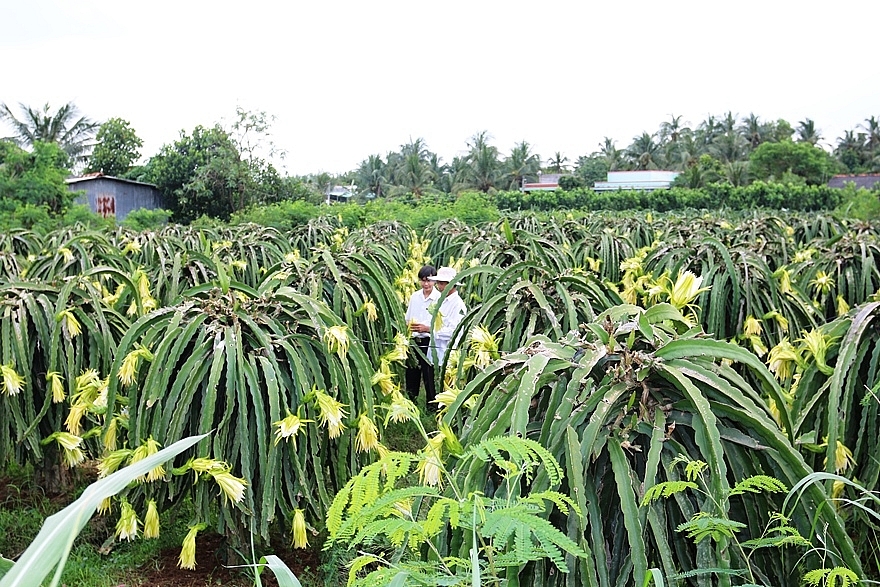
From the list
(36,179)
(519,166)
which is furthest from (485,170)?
(36,179)

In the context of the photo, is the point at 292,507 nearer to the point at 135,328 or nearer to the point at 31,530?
the point at 135,328

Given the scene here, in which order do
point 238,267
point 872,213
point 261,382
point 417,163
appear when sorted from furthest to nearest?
point 417,163 → point 872,213 → point 238,267 → point 261,382

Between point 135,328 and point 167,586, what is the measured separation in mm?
1114

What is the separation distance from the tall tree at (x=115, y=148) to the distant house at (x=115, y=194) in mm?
4592

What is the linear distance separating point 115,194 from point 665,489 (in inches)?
823

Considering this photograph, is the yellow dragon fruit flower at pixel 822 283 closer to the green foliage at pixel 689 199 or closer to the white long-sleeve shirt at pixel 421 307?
the white long-sleeve shirt at pixel 421 307

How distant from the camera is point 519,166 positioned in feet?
154

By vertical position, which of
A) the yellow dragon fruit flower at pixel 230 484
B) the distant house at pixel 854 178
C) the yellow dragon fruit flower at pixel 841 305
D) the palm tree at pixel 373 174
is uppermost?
the palm tree at pixel 373 174

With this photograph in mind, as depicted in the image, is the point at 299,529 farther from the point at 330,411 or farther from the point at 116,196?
the point at 116,196

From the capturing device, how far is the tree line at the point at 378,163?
2036 centimetres

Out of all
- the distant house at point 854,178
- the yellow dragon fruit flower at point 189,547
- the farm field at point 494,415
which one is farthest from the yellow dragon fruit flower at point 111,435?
the distant house at point 854,178

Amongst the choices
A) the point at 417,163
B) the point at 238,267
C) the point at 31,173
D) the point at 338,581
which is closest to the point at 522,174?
the point at 417,163

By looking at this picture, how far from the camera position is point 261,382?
10.4ft

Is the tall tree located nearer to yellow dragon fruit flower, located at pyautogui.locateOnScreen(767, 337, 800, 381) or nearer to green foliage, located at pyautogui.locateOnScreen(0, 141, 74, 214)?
green foliage, located at pyautogui.locateOnScreen(0, 141, 74, 214)
